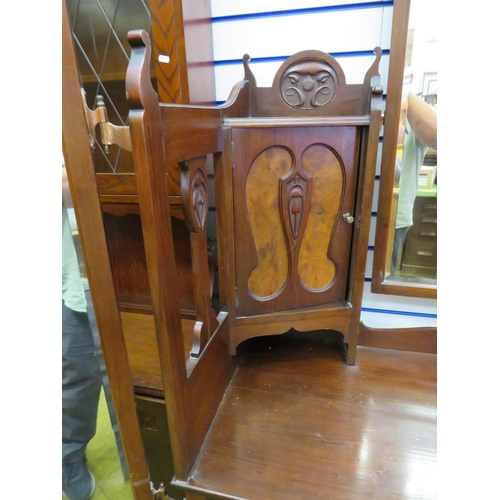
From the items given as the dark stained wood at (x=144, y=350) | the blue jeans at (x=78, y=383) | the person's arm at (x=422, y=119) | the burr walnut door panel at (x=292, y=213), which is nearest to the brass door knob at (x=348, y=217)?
the burr walnut door panel at (x=292, y=213)

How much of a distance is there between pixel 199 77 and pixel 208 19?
20 centimetres

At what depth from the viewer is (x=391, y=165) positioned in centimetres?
106

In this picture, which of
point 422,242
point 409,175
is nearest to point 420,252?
point 422,242

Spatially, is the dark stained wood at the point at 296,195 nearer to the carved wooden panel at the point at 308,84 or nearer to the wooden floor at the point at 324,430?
the carved wooden panel at the point at 308,84

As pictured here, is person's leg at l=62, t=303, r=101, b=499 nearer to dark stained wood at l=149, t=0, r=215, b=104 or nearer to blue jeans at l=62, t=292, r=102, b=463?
blue jeans at l=62, t=292, r=102, b=463

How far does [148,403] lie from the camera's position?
0.91 m

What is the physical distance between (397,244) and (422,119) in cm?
38

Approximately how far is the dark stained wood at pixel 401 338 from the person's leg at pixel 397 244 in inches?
8.9

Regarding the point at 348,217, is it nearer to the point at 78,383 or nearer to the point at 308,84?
the point at 308,84

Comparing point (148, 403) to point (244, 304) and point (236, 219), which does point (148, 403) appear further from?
point (236, 219)
